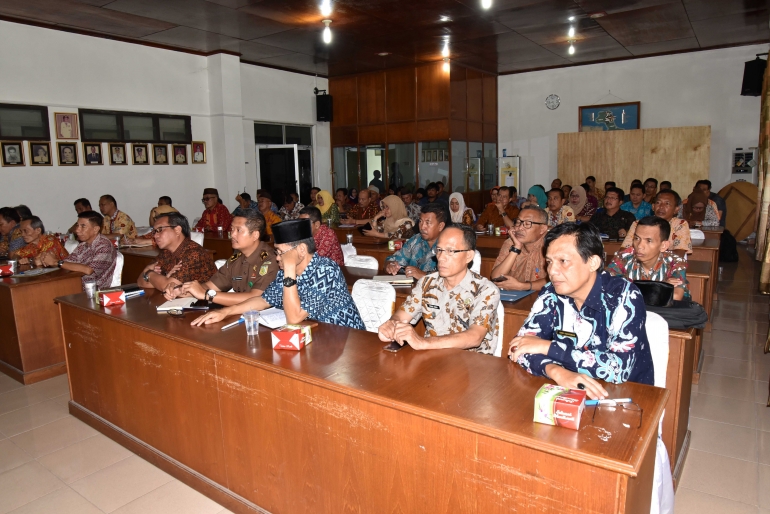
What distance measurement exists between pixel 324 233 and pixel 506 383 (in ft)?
9.81

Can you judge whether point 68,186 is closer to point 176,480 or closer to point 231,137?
point 231,137

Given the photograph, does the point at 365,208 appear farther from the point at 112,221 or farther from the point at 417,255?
the point at 417,255

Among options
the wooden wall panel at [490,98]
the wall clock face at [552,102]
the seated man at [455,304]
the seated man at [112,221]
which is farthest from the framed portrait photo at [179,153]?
the seated man at [455,304]

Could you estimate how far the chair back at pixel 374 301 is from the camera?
3.05 meters

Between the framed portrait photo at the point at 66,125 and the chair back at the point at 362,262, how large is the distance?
5.73 meters

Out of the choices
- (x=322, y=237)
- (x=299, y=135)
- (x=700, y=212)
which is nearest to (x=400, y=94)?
(x=299, y=135)

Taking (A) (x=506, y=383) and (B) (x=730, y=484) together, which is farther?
(B) (x=730, y=484)

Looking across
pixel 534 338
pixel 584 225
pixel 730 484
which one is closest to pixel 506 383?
pixel 534 338

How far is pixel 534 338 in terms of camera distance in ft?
6.78

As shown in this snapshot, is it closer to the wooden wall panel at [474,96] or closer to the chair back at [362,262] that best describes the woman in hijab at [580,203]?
the wooden wall panel at [474,96]

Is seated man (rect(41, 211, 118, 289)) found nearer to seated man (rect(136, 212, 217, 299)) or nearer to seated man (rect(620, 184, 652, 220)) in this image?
seated man (rect(136, 212, 217, 299))

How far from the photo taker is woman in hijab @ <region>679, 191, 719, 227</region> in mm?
7719

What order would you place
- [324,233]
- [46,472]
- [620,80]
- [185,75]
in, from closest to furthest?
[46,472] → [324,233] → [185,75] → [620,80]

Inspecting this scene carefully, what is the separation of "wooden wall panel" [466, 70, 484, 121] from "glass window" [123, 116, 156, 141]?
6.15 meters
